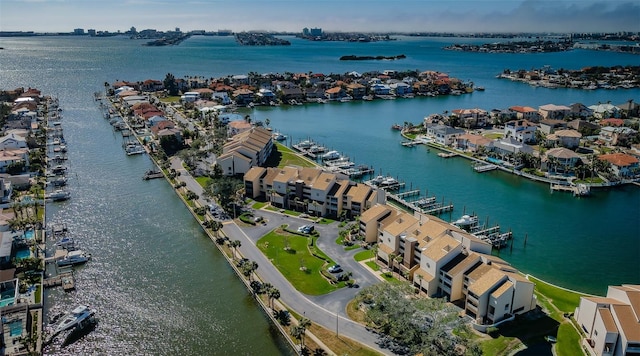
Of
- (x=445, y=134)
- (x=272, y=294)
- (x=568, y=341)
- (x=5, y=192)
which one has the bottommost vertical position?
(x=568, y=341)

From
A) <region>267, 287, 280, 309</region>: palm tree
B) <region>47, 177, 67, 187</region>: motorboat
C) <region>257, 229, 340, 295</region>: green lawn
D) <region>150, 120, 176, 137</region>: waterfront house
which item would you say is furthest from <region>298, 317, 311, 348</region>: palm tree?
<region>150, 120, 176, 137</region>: waterfront house

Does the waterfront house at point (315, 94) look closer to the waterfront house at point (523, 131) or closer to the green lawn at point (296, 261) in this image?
the waterfront house at point (523, 131)

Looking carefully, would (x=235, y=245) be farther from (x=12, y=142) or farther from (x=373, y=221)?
(x=12, y=142)

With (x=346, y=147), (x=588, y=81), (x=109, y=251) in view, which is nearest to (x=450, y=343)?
(x=109, y=251)

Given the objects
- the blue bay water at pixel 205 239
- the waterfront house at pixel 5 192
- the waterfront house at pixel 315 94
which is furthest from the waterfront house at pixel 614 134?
the waterfront house at pixel 5 192

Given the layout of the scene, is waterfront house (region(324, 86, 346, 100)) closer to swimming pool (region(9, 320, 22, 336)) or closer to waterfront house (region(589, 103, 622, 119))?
waterfront house (region(589, 103, 622, 119))

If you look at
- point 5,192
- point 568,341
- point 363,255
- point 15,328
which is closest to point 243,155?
point 363,255
